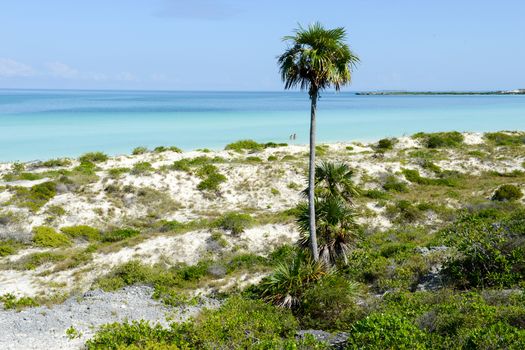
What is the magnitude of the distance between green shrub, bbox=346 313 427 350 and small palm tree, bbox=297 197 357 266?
6051mm

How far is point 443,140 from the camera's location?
170ft

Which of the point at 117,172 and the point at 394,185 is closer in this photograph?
the point at 394,185

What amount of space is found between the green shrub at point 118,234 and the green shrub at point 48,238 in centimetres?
210

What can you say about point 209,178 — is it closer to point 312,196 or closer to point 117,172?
Answer: point 117,172

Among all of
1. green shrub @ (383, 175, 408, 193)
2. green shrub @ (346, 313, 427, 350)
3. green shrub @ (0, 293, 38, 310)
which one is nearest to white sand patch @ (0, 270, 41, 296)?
green shrub @ (0, 293, 38, 310)

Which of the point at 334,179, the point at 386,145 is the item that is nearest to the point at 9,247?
the point at 334,179

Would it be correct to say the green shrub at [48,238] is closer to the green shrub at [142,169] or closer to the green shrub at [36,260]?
the green shrub at [36,260]

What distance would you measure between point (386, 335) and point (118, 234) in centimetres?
2049

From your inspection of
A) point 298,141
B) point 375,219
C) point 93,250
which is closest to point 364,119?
point 298,141

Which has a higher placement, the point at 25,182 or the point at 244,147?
the point at 244,147

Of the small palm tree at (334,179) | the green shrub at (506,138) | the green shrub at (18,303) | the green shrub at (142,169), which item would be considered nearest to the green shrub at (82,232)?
the green shrub at (142,169)

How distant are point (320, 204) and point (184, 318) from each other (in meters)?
6.40

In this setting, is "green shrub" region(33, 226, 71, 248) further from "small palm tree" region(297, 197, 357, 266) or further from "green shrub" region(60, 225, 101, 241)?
"small palm tree" region(297, 197, 357, 266)

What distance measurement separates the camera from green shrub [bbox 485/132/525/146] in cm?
5123
